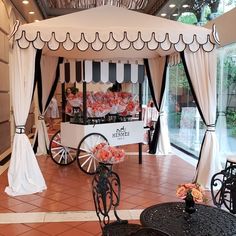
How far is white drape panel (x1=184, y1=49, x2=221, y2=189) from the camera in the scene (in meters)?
4.97

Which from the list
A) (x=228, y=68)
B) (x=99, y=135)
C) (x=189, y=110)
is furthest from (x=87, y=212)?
(x=189, y=110)

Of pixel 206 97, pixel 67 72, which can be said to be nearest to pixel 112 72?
pixel 67 72

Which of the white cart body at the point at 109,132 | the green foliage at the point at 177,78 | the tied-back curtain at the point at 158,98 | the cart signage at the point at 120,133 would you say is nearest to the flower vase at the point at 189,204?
A: the white cart body at the point at 109,132

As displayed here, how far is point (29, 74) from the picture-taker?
475 cm

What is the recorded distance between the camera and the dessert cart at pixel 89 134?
5.71 metres

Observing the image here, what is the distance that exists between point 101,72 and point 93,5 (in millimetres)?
5420

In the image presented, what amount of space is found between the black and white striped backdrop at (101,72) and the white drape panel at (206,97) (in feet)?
4.54

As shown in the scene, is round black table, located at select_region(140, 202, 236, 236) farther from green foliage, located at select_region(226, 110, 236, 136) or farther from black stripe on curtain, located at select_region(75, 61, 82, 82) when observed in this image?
green foliage, located at select_region(226, 110, 236, 136)

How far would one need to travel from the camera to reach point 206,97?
16.4 feet

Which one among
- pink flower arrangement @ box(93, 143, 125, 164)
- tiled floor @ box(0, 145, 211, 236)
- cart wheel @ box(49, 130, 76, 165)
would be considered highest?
pink flower arrangement @ box(93, 143, 125, 164)

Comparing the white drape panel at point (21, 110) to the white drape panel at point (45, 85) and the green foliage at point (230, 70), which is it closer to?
the white drape panel at point (45, 85)

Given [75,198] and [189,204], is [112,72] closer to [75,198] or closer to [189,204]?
[75,198]

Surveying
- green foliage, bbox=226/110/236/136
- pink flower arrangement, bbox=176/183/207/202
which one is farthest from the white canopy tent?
pink flower arrangement, bbox=176/183/207/202

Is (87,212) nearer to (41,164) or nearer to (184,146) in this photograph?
(41,164)
